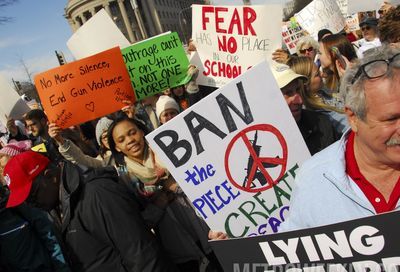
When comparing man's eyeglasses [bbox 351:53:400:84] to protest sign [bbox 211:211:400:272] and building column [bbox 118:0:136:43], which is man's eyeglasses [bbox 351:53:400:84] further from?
building column [bbox 118:0:136:43]

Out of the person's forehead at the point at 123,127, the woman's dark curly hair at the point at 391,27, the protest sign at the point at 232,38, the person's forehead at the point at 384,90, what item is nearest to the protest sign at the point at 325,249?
the person's forehead at the point at 384,90

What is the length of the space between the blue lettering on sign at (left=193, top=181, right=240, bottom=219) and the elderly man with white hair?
0.55 m

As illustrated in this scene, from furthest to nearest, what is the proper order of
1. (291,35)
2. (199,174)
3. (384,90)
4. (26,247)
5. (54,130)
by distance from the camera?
(291,35), (54,130), (26,247), (199,174), (384,90)

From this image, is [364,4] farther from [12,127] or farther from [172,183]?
[12,127]

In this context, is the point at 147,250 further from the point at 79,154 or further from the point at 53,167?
the point at 79,154

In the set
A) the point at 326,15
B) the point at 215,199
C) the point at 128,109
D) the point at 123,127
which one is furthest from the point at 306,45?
the point at 215,199

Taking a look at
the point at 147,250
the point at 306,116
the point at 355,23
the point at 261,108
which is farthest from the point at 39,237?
the point at 355,23

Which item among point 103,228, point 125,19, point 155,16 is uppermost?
point 125,19

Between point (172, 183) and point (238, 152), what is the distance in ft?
3.13

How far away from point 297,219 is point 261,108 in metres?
0.67

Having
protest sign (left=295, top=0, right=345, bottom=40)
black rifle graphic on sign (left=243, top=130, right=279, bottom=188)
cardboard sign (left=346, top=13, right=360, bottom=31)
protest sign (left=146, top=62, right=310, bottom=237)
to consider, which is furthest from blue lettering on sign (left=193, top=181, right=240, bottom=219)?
cardboard sign (left=346, top=13, right=360, bottom=31)

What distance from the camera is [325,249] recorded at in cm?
144

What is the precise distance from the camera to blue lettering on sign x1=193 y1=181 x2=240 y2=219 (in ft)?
7.05

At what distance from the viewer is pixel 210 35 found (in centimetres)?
380
